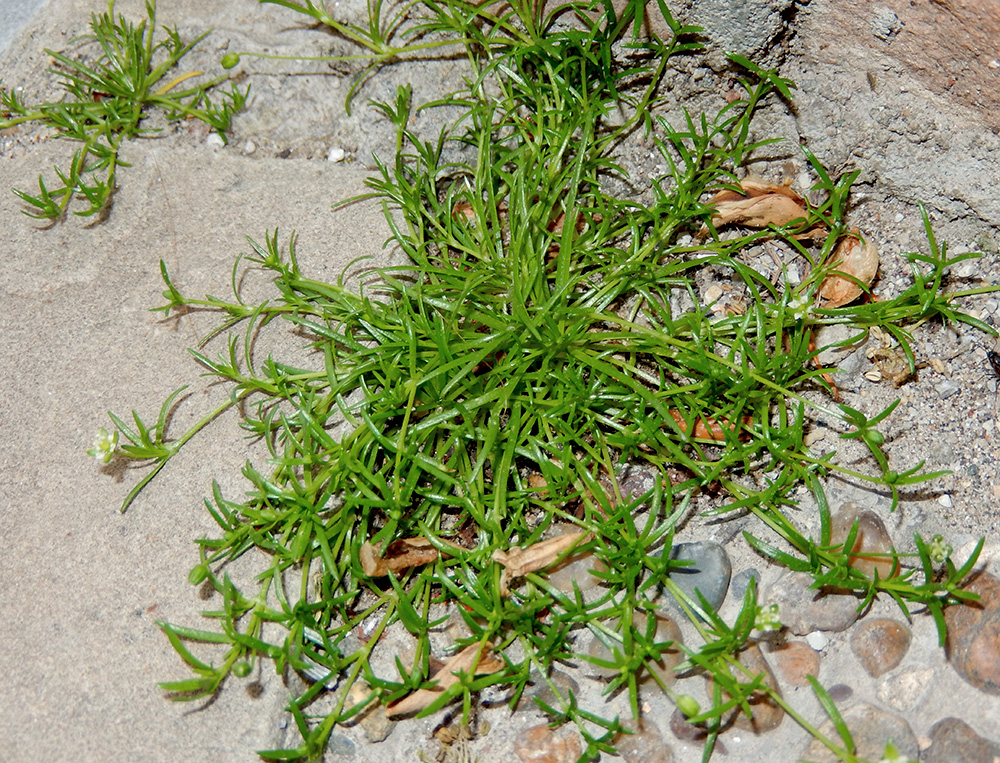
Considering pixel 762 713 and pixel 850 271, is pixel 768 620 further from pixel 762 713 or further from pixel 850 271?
pixel 850 271

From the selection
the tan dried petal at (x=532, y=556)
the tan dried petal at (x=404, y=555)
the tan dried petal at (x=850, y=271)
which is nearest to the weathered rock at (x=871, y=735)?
the tan dried petal at (x=532, y=556)

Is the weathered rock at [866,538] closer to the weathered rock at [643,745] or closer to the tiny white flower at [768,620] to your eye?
the tiny white flower at [768,620]

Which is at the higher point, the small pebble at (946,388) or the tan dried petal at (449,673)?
the small pebble at (946,388)

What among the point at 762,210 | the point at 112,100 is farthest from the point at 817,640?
the point at 112,100

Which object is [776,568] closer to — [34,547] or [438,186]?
[438,186]

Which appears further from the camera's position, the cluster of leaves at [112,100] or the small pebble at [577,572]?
the cluster of leaves at [112,100]

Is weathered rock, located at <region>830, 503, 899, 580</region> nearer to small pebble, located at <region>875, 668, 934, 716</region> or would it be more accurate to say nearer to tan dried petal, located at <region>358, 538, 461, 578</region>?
small pebble, located at <region>875, 668, 934, 716</region>
